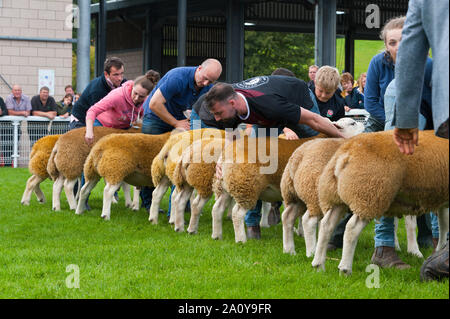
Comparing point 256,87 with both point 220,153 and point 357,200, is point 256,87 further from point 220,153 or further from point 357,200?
point 357,200

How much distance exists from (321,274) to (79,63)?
1502cm

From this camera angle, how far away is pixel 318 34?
18109mm

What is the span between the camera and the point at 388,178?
450cm

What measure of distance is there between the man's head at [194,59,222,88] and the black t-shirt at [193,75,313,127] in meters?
1.47

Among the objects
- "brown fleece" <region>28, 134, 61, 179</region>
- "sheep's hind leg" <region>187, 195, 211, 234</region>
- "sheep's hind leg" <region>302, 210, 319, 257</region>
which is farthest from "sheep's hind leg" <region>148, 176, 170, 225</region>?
"sheep's hind leg" <region>302, 210, 319, 257</region>

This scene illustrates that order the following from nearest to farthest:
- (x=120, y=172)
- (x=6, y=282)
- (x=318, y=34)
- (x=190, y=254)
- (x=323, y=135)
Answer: (x=6, y=282)
(x=190, y=254)
(x=323, y=135)
(x=120, y=172)
(x=318, y=34)

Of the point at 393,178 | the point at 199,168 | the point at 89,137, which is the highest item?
the point at 89,137

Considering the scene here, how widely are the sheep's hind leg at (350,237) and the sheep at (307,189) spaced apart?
2.02 ft

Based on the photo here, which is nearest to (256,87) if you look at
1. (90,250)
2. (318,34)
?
(90,250)

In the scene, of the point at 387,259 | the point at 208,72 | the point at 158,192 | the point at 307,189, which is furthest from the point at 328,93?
the point at 387,259

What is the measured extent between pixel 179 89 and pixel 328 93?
1.85 meters

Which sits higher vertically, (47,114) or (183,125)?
(47,114)

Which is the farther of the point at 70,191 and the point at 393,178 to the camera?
the point at 70,191

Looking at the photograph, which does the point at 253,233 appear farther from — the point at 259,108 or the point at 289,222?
the point at 259,108
